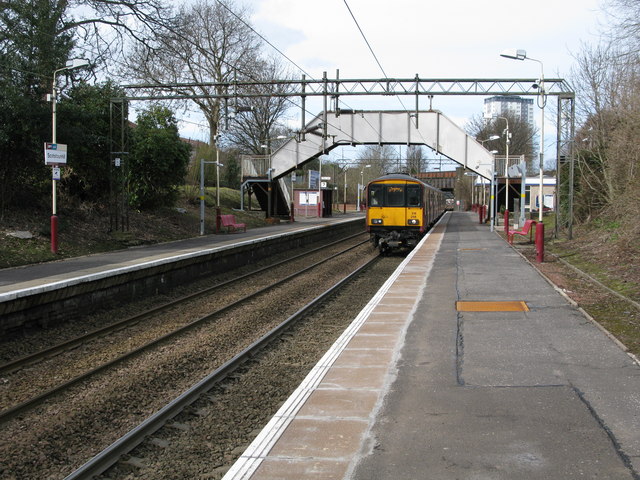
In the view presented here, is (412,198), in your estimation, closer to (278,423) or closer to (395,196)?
(395,196)

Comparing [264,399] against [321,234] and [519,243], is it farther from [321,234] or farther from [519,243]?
[321,234]

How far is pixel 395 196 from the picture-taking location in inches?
981

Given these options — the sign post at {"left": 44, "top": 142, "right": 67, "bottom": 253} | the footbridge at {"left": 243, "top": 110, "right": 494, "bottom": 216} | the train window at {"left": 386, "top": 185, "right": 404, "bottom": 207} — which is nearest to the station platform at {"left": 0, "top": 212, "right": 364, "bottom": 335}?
the sign post at {"left": 44, "top": 142, "right": 67, "bottom": 253}

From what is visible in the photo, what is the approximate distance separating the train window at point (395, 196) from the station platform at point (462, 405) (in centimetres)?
1528

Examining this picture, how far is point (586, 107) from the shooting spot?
2608 centimetres

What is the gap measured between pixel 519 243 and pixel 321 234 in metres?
13.0

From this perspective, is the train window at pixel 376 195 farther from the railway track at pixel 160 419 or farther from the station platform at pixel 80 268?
the railway track at pixel 160 419

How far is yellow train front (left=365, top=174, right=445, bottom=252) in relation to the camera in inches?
977

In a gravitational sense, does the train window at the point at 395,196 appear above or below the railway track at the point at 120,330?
above

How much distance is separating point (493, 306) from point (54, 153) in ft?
39.8

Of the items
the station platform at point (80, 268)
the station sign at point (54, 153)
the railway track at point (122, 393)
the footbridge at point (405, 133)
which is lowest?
the railway track at point (122, 393)

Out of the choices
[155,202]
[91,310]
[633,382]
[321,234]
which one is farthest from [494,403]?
[321,234]

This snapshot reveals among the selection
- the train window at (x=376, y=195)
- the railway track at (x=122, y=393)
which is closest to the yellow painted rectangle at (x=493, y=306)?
the railway track at (x=122, y=393)

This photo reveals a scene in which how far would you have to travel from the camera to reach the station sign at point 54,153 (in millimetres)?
15945
